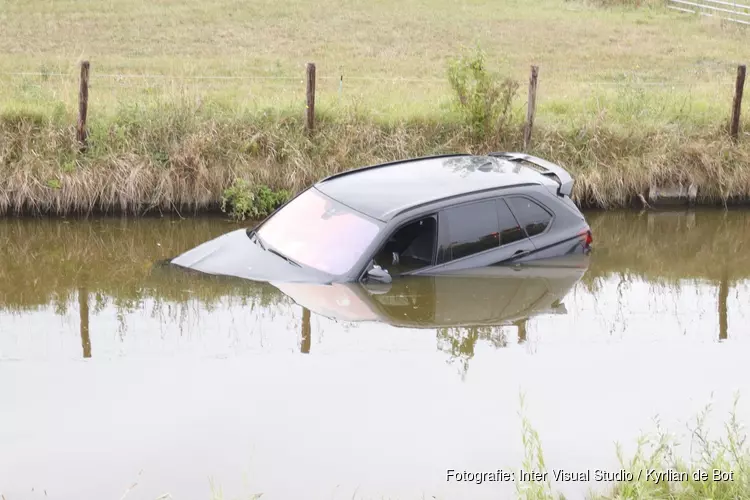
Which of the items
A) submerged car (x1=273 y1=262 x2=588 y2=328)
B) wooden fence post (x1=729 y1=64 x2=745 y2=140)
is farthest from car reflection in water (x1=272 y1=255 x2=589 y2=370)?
wooden fence post (x1=729 y1=64 x2=745 y2=140)

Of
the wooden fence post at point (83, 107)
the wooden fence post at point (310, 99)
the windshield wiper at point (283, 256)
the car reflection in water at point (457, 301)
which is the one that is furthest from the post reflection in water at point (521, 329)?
the wooden fence post at point (83, 107)

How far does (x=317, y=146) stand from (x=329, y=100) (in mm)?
1273

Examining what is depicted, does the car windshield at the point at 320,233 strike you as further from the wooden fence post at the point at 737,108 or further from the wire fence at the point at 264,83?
the wooden fence post at the point at 737,108

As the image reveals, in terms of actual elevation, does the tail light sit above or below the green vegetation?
above

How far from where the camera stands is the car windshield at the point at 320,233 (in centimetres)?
854

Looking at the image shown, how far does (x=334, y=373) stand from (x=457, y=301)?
5.75 ft

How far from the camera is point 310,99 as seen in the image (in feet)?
43.6

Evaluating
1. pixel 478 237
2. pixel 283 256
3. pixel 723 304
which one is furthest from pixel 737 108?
pixel 283 256

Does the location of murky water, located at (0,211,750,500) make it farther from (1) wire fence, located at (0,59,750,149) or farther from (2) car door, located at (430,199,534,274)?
(1) wire fence, located at (0,59,750,149)

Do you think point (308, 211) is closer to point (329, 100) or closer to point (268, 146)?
point (268, 146)

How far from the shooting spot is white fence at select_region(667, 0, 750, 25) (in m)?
30.3

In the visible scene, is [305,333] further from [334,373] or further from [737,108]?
[737,108]

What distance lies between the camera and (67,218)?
40.3 feet

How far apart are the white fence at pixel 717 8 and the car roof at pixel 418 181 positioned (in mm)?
23062
